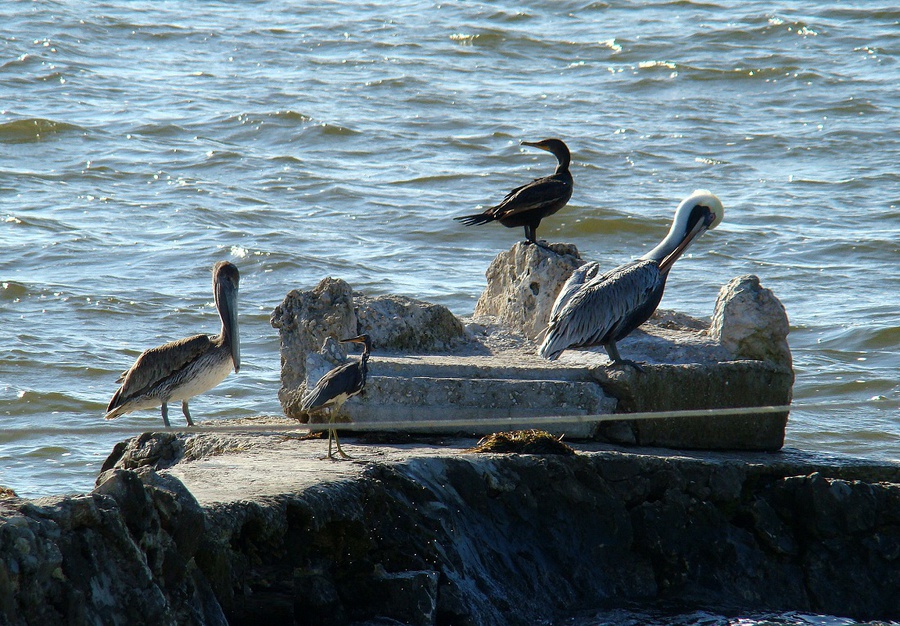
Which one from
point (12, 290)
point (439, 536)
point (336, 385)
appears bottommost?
point (12, 290)

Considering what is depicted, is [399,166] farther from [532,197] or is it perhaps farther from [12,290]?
[532,197]

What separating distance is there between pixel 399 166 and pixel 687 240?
11763 mm

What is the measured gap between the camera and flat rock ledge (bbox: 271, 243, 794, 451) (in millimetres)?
6773

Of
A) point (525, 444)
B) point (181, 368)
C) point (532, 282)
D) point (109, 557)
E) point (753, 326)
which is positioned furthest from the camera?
point (532, 282)

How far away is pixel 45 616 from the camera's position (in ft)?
12.7

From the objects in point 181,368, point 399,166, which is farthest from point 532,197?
point 399,166

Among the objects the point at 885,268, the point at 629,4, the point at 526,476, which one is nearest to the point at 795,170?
the point at 885,268

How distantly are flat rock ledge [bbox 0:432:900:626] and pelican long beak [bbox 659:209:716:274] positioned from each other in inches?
56.5

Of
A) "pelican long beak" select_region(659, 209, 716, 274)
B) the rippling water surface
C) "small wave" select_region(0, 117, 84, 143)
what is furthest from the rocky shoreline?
"small wave" select_region(0, 117, 84, 143)

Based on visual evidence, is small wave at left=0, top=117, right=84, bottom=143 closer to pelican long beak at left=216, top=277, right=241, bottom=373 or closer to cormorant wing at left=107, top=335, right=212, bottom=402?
pelican long beak at left=216, top=277, right=241, bottom=373

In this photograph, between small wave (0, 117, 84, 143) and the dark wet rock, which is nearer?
the dark wet rock

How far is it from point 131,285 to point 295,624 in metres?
10.2

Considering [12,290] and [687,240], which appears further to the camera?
[12,290]

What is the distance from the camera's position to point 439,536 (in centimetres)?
541
